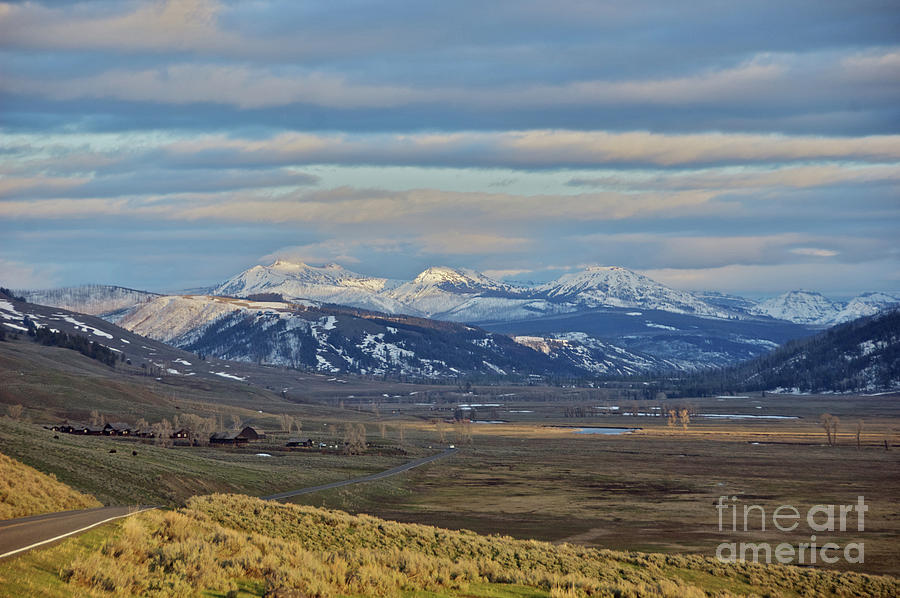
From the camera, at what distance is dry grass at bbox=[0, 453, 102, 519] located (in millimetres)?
37781

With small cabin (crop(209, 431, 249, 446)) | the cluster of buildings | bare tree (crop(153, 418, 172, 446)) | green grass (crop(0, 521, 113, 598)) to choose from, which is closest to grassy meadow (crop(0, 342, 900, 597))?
green grass (crop(0, 521, 113, 598))

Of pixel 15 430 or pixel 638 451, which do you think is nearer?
pixel 15 430

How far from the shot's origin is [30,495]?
4081 centimetres

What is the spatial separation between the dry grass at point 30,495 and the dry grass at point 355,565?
19.3 ft

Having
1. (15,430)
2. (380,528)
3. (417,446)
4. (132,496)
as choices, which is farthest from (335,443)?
(380,528)

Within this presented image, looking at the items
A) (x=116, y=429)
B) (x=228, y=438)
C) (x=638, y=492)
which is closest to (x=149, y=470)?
(x=638, y=492)

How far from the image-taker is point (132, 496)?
6206cm

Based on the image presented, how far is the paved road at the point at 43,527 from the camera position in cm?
2605

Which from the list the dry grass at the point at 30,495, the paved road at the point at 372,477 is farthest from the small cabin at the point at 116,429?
the dry grass at the point at 30,495

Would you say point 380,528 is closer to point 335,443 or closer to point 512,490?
point 512,490

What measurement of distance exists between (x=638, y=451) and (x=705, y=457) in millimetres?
15271

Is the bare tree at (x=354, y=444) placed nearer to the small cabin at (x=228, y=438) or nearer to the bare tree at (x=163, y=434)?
the small cabin at (x=228, y=438)

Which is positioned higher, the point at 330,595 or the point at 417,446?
the point at 330,595

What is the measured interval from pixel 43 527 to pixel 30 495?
431 inches
